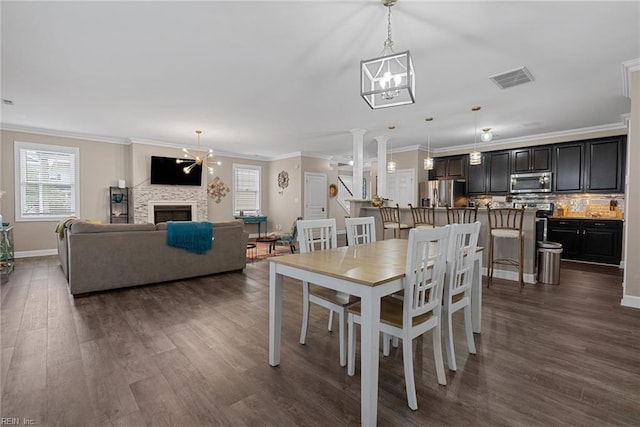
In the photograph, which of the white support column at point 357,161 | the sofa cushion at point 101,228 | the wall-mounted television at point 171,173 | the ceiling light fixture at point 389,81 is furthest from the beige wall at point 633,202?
the wall-mounted television at point 171,173

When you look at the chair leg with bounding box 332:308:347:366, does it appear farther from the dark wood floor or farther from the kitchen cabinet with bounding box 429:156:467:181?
the kitchen cabinet with bounding box 429:156:467:181

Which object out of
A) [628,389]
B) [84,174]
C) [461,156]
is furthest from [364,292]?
[84,174]

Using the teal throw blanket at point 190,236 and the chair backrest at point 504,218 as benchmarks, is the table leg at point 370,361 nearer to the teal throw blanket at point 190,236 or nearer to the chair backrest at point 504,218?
the teal throw blanket at point 190,236

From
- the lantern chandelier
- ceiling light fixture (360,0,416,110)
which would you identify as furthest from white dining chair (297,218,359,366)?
the lantern chandelier

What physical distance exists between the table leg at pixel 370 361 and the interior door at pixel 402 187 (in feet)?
21.4

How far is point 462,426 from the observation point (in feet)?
5.04

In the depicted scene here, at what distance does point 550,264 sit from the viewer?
428 centimetres

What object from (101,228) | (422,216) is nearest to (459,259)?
(422,216)

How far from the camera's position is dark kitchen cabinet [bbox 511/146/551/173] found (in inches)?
247

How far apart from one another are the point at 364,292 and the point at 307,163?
295 inches

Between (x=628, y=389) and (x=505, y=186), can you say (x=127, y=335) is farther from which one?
(x=505, y=186)

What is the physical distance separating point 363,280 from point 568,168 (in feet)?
21.9

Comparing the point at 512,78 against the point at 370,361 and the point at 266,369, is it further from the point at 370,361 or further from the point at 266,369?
the point at 266,369

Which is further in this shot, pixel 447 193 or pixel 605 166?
pixel 447 193
